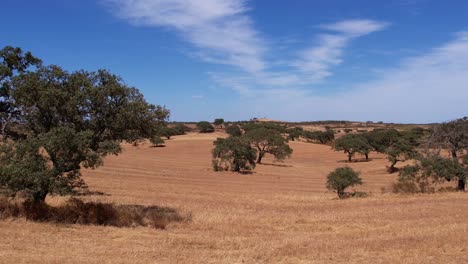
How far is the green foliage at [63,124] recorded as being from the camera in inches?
669

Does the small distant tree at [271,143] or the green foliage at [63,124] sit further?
the small distant tree at [271,143]

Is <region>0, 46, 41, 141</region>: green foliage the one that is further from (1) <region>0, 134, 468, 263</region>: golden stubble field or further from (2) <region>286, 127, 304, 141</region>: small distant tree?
(2) <region>286, 127, 304, 141</region>: small distant tree

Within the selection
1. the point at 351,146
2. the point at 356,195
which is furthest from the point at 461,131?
the point at 351,146

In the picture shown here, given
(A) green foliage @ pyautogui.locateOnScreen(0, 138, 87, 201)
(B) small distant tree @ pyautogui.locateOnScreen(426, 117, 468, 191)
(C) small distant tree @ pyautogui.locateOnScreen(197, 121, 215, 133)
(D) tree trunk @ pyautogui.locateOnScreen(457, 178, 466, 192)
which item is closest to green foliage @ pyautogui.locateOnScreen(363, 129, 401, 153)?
(B) small distant tree @ pyautogui.locateOnScreen(426, 117, 468, 191)

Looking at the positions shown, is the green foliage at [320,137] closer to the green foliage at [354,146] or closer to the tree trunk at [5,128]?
the green foliage at [354,146]

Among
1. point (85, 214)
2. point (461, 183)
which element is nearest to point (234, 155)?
point (461, 183)

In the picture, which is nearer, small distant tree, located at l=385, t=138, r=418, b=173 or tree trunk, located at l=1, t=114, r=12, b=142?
tree trunk, located at l=1, t=114, r=12, b=142

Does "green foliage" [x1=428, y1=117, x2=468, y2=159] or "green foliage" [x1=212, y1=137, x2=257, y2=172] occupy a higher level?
"green foliage" [x1=428, y1=117, x2=468, y2=159]

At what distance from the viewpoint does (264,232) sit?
719 inches

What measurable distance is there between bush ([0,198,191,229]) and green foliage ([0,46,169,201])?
68 cm

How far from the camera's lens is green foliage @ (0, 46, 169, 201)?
669 inches

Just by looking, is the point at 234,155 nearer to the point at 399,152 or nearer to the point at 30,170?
the point at 399,152

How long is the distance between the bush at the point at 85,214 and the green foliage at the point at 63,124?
679 mm

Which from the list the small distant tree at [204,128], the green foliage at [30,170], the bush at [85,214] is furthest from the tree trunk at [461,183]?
the small distant tree at [204,128]
